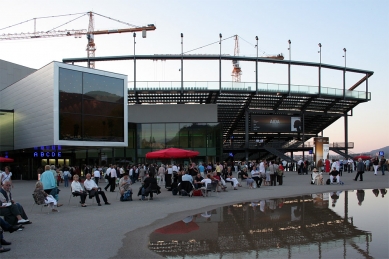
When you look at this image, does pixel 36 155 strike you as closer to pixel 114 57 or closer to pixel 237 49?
pixel 114 57

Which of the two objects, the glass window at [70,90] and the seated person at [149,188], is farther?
the glass window at [70,90]

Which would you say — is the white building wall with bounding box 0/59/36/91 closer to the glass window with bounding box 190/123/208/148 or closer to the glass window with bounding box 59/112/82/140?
the glass window with bounding box 190/123/208/148

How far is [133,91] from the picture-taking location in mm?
49500

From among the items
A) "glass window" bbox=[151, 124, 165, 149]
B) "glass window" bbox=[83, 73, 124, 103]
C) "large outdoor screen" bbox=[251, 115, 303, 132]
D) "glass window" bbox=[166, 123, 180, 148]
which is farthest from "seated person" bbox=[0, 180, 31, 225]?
"large outdoor screen" bbox=[251, 115, 303, 132]

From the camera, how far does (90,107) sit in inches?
1300

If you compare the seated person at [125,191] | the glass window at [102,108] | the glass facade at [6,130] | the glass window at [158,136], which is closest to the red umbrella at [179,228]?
the seated person at [125,191]

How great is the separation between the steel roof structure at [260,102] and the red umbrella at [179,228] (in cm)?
3922

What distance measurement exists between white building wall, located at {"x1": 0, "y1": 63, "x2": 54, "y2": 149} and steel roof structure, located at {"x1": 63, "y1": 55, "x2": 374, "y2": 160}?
14.3 m

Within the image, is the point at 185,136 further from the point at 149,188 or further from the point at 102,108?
the point at 149,188

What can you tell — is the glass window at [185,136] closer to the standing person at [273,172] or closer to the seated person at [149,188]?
the standing person at [273,172]

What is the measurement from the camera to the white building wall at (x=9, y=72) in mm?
53272

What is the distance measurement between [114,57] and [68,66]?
1872 centimetres

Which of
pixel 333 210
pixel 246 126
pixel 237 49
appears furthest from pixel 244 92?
pixel 237 49

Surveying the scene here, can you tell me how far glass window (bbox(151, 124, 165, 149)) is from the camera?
49028mm
